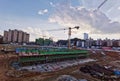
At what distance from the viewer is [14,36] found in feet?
334

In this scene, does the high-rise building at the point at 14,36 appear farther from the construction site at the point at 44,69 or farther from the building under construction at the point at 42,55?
the building under construction at the point at 42,55

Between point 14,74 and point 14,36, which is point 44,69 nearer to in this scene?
point 14,74

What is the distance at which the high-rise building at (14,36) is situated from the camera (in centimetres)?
10075

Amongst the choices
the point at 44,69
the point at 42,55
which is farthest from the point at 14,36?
the point at 44,69

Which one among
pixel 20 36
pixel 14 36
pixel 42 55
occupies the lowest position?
pixel 42 55

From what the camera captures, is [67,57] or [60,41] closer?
[67,57]

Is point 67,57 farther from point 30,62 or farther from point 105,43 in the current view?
point 105,43

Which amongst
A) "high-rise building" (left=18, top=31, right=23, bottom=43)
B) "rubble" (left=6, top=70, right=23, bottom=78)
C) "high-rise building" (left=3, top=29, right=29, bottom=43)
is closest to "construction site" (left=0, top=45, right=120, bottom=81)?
"rubble" (left=6, top=70, right=23, bottom=78)

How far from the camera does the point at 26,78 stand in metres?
22.4

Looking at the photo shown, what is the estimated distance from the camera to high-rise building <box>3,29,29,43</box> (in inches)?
3967

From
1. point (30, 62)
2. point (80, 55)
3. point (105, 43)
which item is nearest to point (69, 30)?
point (80, 55)

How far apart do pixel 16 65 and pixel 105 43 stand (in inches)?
4941

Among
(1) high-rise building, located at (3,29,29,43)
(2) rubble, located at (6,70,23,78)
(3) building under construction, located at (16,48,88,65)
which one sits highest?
(1) high-rise building, located at (3,29,29,43)

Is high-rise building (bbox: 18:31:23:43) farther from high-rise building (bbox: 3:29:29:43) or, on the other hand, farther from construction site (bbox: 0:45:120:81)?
construction site (bbox: 0:45:120:81)
